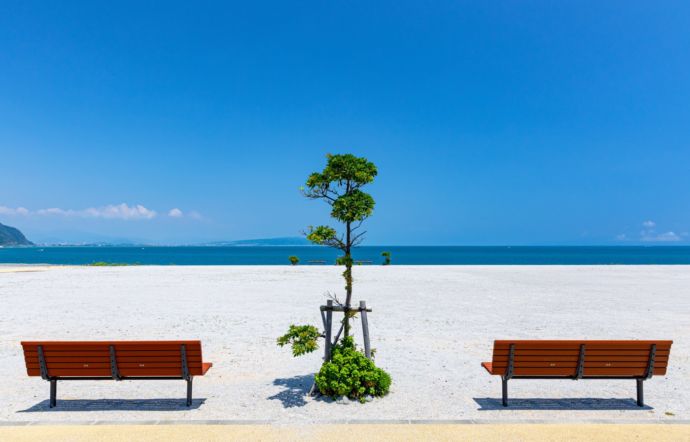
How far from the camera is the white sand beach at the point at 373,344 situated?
6.52 m

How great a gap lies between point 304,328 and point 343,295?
557 inches

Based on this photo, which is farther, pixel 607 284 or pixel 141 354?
pixel 607 284

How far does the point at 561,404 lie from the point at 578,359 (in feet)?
2.75

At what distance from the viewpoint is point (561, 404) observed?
22.4 ft

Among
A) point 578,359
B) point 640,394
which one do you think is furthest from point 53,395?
point 640,394

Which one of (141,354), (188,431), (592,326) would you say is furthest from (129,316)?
(592,326)

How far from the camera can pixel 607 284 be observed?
83.8 ft

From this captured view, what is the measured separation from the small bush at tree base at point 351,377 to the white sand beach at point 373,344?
0.71ft

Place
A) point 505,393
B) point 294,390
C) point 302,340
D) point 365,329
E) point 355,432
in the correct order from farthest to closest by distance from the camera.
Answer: point 294,390
point 365,329
point 302,340
point 505,393
point 355,432

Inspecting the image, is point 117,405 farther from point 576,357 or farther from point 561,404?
point 576,357

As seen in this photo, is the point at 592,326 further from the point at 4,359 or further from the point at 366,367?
the point at 4,359

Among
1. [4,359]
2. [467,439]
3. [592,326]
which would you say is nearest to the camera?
[467,439]

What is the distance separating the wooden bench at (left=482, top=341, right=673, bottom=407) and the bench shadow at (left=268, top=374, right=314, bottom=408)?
9.48ft

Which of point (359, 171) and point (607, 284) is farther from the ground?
point (359, 171)
